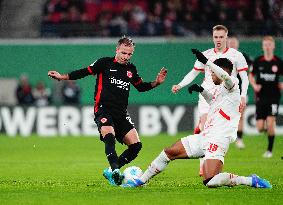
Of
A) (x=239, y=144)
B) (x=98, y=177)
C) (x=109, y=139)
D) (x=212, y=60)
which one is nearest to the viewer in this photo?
(x=109, y=139)

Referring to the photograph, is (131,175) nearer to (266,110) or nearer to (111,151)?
(111,151)

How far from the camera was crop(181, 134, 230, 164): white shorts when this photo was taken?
468 inches

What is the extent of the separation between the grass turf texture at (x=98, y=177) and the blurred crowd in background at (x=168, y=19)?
6739 millimetres

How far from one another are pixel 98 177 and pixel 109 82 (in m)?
1.88

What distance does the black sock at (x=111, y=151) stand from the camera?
12.4 meters

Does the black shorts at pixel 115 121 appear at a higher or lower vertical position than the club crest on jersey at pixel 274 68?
lower

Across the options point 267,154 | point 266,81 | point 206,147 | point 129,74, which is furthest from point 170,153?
point 266,81

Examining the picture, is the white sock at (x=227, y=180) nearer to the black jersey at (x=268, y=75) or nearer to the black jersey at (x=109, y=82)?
the black jersey at (x=109, y=82)

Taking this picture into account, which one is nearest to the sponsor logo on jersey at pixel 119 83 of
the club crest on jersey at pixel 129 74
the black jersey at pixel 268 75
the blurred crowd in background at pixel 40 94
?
the club crest on jersey at pixel 129 74

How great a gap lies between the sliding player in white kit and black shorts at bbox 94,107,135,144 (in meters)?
1.23

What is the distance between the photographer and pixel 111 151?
12648 millimetres

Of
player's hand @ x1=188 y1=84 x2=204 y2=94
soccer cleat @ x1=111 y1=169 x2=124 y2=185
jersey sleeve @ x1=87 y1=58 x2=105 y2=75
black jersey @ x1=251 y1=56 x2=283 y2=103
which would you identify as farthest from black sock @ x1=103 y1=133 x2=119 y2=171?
black jersey @ x1=251 y1=56 x2=283 y2=103

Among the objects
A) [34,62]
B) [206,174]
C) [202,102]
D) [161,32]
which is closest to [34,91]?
[34,62]

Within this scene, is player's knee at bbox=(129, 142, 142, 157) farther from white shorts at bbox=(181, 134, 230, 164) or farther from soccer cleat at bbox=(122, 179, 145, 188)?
white shorts at bbox=(181, 134, 230, 164)
